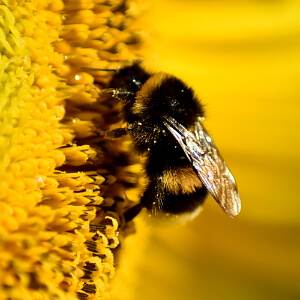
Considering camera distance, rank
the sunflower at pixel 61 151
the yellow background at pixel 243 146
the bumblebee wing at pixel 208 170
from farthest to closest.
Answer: the yellow background at pixel 243 146
the bumblebee wing at pixel 208 170
the sunflower at pixel 61 151

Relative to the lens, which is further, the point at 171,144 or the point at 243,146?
→ the point at 243,146

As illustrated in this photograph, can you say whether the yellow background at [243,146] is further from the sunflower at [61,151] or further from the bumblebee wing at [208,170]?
the bumblebee wing at [208,170]

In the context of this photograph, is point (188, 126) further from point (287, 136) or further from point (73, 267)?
point (287, 136)

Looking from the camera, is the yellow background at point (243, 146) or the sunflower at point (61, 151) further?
the yellow background at point (243, 146)

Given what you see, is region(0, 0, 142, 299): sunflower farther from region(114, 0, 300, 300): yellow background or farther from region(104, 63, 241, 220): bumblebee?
region(114, 0, 300, 300): yellow background

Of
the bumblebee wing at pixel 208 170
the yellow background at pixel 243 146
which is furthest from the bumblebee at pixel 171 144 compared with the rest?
the yellow background at pixel 243 146

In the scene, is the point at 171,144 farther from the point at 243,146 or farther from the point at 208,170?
the point at 243,146

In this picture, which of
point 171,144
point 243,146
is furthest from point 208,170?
point 243,146
